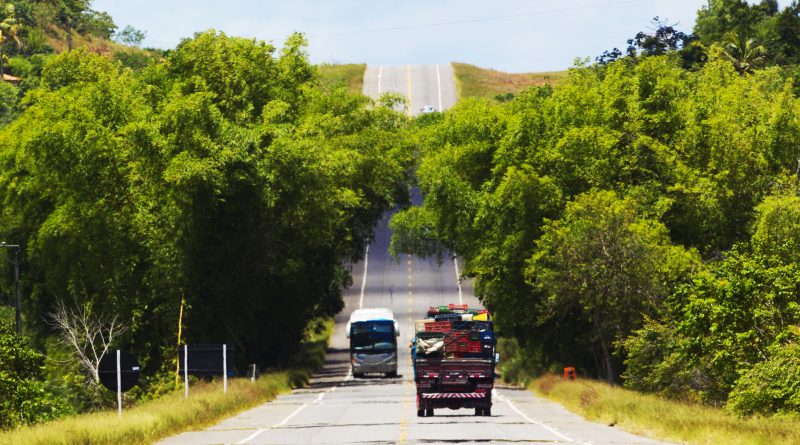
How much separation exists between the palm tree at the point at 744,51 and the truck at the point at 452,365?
70.6 meters

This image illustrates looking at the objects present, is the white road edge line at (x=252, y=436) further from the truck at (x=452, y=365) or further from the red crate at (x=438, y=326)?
the red crate at (x=438, y=326)

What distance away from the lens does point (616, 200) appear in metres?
58.5

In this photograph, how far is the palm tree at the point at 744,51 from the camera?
10906cm

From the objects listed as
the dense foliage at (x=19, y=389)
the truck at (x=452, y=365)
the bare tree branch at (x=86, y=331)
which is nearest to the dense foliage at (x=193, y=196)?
the bare tree branch at (x=86, y=331)

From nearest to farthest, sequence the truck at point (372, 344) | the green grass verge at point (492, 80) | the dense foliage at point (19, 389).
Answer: the dense foliage at point (19, 389) → the truck at point (372, 344) → the green grass verge at point (492, 80)

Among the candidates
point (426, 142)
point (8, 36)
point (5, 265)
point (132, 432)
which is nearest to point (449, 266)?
point (426, 142)

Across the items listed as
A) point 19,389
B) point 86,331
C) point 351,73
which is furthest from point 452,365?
point 351,73

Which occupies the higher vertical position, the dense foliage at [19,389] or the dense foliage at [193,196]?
the dense foliage at [193,196]

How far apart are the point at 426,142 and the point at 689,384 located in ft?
118

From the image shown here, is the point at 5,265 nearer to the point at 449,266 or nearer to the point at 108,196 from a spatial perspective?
the point at 108,196

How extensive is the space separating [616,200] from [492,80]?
4985 inches

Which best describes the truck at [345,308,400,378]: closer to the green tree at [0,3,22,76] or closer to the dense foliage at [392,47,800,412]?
the dense foliage at [392,47,800,412]

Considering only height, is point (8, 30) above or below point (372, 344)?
above

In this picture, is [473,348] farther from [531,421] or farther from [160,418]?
[160,418]
